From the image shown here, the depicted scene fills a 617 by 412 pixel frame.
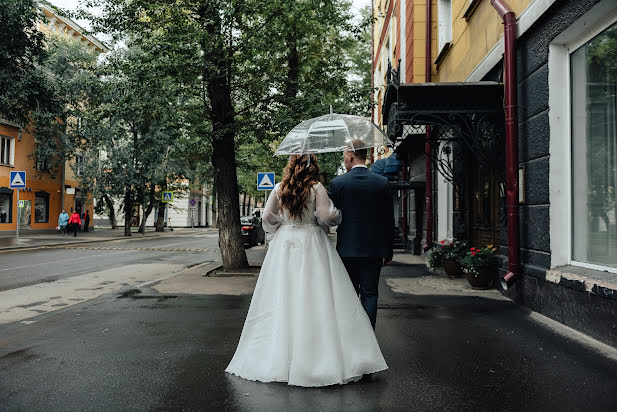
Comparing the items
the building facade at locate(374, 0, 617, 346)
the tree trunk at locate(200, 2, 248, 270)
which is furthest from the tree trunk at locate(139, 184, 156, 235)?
the building facade at locate(374, 0, 617, 346)

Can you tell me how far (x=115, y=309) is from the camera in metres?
7.05

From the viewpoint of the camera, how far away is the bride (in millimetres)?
3752

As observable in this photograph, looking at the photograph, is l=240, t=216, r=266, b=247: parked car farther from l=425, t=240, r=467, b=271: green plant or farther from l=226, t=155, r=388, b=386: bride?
l=226, t=155, r=388, b=386: bride

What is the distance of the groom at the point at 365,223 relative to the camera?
4.10m

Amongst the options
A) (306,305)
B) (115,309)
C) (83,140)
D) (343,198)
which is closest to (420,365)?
(306,305)

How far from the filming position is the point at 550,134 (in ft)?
20.5

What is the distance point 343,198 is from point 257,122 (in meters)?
7.88

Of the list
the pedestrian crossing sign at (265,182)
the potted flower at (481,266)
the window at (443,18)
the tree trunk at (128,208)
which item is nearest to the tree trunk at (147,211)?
the tree trunk at (128,208)

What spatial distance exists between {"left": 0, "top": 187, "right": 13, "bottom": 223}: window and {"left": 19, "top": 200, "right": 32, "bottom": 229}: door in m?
0.96

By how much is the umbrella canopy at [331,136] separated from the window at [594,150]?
2.75 metres

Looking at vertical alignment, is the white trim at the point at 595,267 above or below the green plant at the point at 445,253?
above

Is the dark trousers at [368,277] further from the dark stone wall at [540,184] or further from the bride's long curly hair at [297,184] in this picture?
the dark stone wall at [540,184]

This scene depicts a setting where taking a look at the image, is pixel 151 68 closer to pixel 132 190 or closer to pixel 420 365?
pixel 420 365

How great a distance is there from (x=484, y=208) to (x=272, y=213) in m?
7.11
